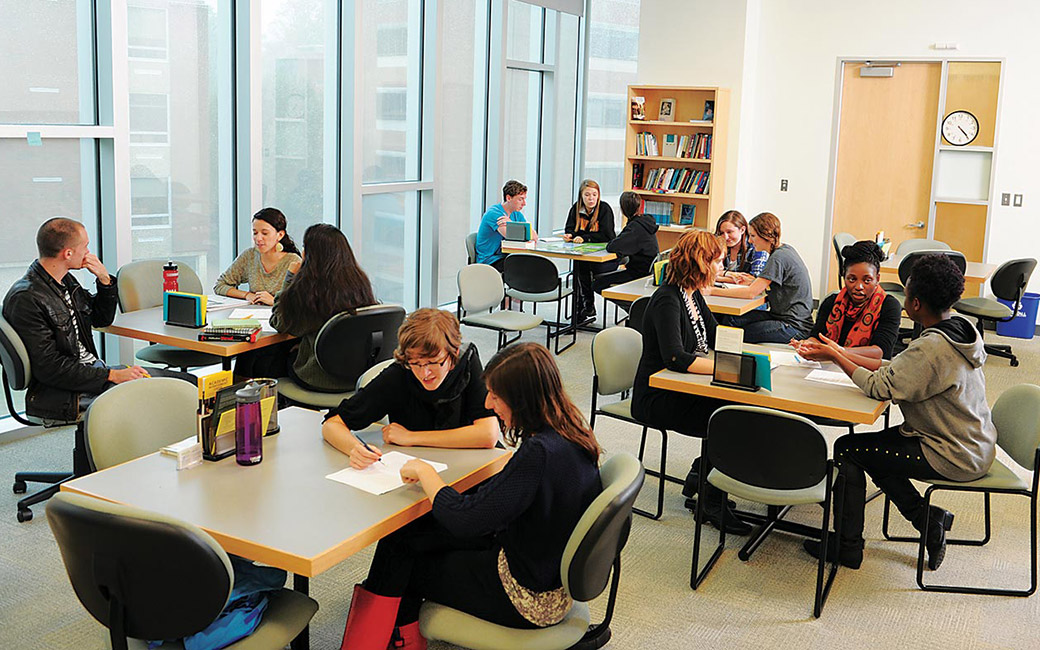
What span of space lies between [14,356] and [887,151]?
823 cm

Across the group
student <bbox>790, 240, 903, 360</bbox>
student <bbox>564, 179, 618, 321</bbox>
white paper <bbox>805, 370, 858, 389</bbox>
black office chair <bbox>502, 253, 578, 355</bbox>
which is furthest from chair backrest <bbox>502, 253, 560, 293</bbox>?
white paper <bbox>805, 370, 858, 389</bbox>

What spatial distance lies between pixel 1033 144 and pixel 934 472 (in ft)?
21.4

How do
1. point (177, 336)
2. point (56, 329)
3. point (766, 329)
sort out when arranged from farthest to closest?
point (766, 329) → point (177, 336) → point (56, 329)

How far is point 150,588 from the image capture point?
2170mm

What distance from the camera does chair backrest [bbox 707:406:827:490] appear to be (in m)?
3.37

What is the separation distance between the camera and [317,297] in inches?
180

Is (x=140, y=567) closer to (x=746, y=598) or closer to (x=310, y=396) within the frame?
(x=746, y=598)

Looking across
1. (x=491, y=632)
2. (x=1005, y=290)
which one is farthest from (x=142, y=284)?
(x=1005, y=290)

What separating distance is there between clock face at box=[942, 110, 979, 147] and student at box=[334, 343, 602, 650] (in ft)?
26.3

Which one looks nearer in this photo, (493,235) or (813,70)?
(493,235)

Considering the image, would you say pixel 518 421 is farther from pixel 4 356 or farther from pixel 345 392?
pixel 4 356

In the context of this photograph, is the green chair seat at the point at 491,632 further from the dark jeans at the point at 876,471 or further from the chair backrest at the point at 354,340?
the chair backrest at the point at 354,340

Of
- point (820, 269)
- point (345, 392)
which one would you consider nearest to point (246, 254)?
point (345, 392)

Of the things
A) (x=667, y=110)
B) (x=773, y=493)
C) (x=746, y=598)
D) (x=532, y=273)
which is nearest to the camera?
(x=773, y=493)
